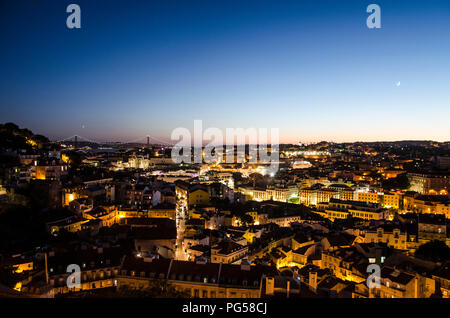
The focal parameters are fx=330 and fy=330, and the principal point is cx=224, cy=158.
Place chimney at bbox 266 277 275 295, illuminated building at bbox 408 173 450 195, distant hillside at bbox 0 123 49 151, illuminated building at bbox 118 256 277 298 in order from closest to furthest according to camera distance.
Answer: chimney at bbox 266 277 275 295, illuminated building at bbox 118 256 277 298, distant hillside at bbox 0 123 49 151, illuminated building at bbox 408 173 450 195

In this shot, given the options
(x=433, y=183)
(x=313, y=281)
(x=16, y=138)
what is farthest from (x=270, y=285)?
(x=433, y=183)

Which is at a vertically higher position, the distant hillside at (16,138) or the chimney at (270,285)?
the distant hillside at (16,138)

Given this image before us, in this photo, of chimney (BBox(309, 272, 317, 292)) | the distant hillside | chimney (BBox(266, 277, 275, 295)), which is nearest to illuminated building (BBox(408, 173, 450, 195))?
chimney (BBox(309, 272, 317, 292))

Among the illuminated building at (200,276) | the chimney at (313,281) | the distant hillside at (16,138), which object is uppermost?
the distant hillside at (16,138)

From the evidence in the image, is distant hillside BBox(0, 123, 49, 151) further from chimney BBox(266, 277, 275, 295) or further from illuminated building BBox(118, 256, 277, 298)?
chimney BBox(266, 277, 275, 295)

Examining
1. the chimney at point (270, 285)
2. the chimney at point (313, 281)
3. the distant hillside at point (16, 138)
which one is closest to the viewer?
the chimney at point (270, 285)

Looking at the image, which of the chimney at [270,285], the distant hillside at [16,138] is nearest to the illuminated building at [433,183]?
the chimney at [270,285]

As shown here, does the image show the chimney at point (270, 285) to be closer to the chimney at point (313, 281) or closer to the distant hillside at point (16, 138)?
the chimney at point (313, 281)
